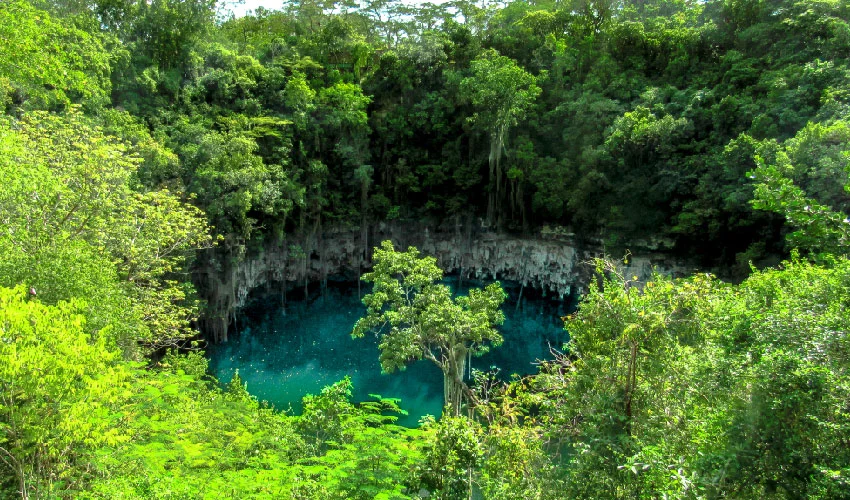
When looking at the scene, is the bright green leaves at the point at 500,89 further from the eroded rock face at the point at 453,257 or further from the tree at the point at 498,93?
the eroded rock face at the point at 453,257

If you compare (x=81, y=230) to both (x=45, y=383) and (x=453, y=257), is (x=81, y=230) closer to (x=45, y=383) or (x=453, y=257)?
(x=45, y=383)

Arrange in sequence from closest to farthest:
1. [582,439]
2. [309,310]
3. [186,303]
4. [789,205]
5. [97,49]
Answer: [789,205] < [582,439] < [186,303] < [97,49] < [309,310]

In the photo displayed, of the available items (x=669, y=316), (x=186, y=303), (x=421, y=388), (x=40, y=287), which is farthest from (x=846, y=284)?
(x=186, y=303)

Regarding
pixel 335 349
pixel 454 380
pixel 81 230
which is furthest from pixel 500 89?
pixel 81 230

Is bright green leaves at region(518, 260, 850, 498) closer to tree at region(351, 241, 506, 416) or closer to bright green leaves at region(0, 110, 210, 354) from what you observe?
tree at region(351, 241, 506, 416)

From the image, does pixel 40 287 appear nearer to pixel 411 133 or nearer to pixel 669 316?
pixel 669 316

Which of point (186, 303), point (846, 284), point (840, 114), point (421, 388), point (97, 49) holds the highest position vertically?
point (97, 49)

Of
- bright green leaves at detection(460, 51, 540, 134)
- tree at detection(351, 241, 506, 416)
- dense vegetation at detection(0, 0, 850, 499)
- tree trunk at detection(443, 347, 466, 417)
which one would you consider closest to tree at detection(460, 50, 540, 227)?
bright green leaves at detection(460, 51, 540, 134)
